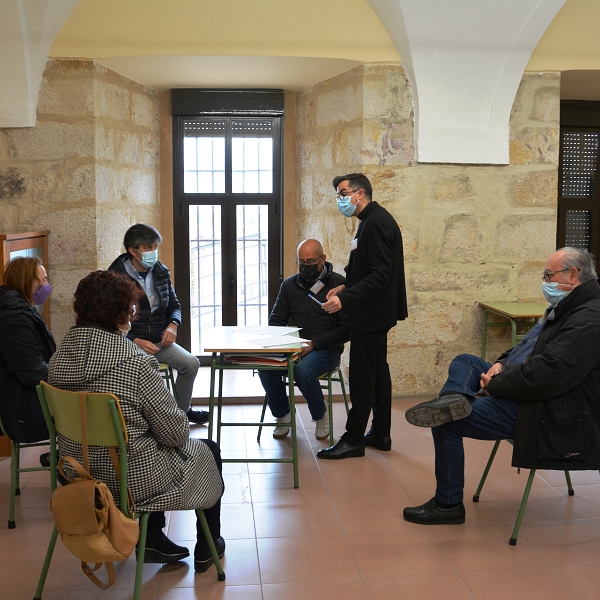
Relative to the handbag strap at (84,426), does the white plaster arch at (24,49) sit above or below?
above

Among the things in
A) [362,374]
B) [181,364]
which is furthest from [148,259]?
[362,374]

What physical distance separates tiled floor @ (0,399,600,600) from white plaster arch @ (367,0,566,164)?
2203 mm

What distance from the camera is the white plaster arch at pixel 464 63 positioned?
4535 mm

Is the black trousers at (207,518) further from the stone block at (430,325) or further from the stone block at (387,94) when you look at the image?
the stone block at (387,94)

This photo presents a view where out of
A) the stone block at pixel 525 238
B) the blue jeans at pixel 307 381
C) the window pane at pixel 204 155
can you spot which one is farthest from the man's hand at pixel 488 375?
the window pane at pixel 204 155

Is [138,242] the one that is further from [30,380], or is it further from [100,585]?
[100,585]

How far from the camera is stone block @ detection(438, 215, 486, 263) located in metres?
5.04

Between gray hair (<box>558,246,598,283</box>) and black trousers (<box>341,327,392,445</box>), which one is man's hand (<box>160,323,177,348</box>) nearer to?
black trousers (<box>341,327,392,445</box>)

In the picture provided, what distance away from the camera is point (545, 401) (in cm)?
281

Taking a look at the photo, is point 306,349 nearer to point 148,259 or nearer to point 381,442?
point 381,442

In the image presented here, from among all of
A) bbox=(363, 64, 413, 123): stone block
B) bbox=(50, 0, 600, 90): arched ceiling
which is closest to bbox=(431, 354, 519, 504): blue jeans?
bbox=(363, 64, 413, 123): stone block

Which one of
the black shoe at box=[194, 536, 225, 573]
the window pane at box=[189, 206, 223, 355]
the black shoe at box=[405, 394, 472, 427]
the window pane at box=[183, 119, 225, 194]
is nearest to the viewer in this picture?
the black shoe at box=[194, 536, 225, 573]

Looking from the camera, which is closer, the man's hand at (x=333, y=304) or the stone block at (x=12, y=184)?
the man's hand at (x=333, y=304)

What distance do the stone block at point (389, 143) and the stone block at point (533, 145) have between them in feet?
2.42
